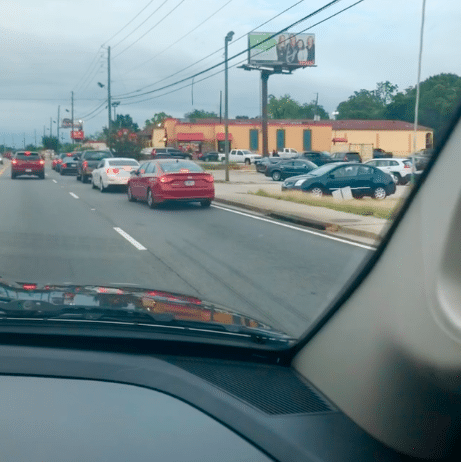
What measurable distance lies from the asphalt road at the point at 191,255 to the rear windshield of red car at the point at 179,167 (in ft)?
5.67

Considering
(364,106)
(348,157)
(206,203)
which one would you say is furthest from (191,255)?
(206,203)

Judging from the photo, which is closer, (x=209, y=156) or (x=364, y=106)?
(x=364, y=106)

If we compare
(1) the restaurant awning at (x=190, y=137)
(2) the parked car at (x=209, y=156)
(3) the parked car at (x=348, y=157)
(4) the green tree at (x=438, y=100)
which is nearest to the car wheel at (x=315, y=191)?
(3) the parked car at (x=348, y=157)

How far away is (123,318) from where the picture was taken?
9.62 feet

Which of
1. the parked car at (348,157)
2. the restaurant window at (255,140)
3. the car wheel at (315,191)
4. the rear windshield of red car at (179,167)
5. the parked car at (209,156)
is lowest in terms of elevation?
the parked car at (209,156)

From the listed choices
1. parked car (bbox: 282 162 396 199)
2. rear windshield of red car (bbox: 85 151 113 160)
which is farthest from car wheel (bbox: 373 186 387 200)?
rear windshield of red car (bbox: 85 151 113 160)

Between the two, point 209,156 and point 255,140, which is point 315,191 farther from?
point 209,156

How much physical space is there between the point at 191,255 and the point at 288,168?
16460 mm

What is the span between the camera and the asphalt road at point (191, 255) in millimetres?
8219

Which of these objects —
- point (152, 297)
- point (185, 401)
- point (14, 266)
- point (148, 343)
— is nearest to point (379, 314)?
point (185, 401)

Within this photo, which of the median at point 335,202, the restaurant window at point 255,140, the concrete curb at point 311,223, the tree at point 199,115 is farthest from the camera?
the tree at point 199,115

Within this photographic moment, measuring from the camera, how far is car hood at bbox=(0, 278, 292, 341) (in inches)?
121

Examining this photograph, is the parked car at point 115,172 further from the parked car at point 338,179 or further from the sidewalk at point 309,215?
the parked car at point 338,179

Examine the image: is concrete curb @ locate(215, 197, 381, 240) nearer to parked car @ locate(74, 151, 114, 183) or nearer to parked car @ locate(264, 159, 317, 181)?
parked car @ locate(264, 159, 317, 181)
